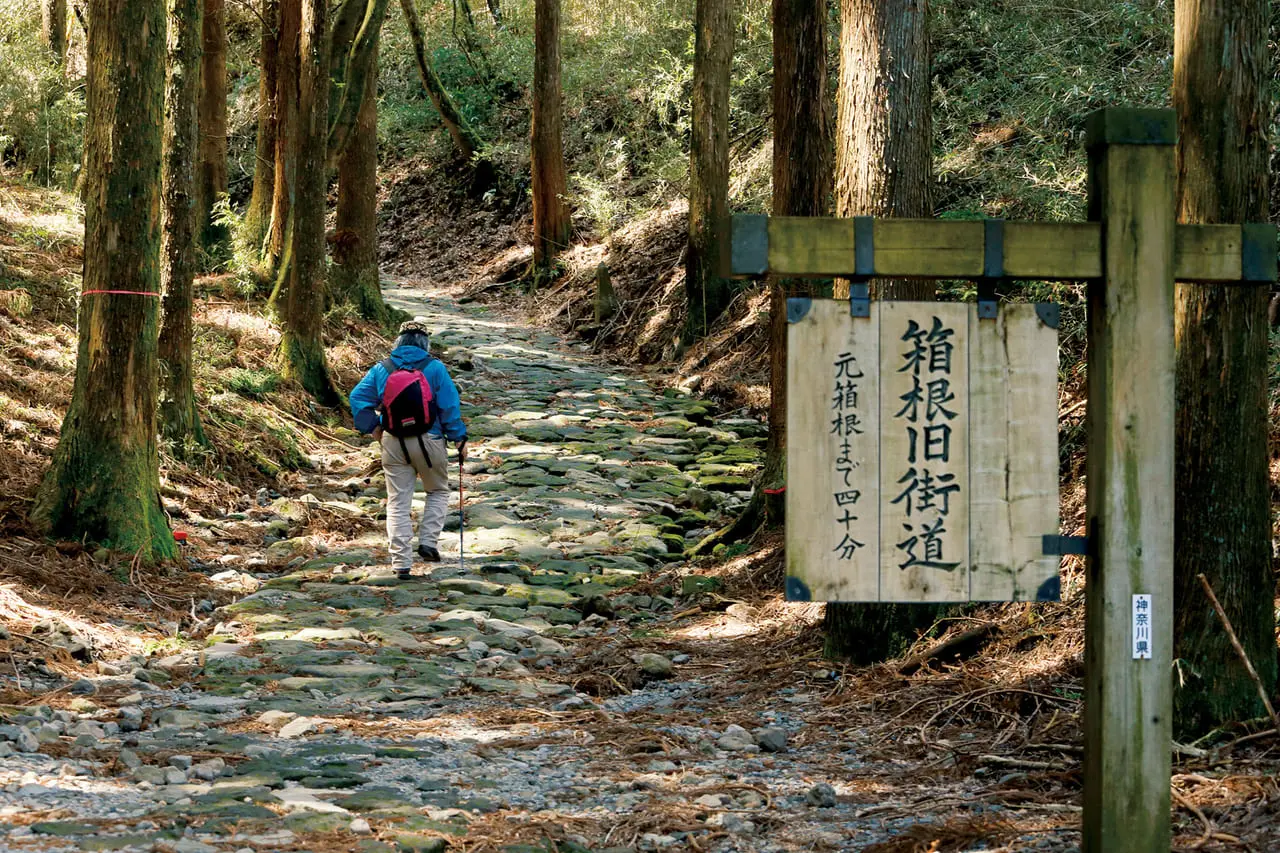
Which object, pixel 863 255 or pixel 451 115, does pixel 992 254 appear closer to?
pixel 863 255

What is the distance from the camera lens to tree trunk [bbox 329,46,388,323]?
59.6 ft

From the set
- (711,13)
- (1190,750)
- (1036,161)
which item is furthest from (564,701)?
(711,13)

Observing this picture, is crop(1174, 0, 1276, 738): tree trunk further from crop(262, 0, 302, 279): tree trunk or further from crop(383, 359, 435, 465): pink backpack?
crop(262, 0, 302, 279): tree trunk

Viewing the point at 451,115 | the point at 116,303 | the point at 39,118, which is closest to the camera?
the point at 116,303

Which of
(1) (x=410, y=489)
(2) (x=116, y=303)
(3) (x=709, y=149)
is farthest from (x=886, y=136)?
(3) (x=709, y=149)

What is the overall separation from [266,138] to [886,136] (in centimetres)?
1204

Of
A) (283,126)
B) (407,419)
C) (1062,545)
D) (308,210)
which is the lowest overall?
(1062,545)

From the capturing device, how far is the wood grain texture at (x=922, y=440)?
4141 mm

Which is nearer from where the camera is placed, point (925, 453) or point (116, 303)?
point (925, 453)

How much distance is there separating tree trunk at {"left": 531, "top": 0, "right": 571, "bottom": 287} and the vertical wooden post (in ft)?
60.2

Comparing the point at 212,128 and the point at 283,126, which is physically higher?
the point at 212,128

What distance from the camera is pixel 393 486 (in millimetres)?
10023

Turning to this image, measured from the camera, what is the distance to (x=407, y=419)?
988 centimetres

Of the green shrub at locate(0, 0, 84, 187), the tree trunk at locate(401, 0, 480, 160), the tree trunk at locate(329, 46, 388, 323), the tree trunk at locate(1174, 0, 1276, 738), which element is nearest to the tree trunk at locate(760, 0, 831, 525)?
the tree trunk at locate(1174, 0, 1276, 738)
